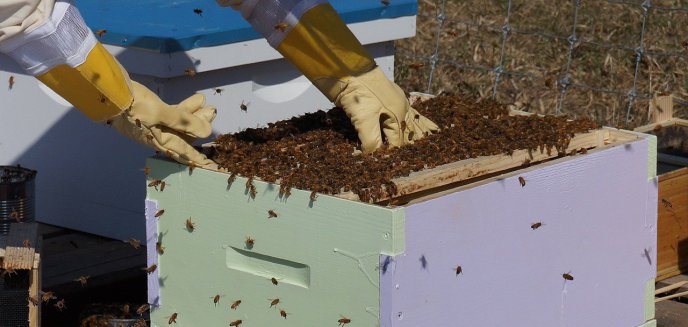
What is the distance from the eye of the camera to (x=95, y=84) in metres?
1.90

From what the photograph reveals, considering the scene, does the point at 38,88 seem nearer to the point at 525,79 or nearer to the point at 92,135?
the point at 92,135

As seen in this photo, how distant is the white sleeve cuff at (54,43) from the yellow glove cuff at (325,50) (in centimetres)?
41

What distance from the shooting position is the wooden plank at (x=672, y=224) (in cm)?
257

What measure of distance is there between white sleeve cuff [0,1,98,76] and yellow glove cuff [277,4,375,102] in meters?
0.41

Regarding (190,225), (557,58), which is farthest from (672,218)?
(557,58)

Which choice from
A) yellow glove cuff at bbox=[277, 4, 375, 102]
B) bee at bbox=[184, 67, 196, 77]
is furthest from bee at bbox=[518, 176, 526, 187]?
bee at bbox=[184, 67, 196, 77]

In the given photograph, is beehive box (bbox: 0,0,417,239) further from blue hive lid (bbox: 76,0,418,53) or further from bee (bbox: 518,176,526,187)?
bee (bbox: 518,176,526,187)

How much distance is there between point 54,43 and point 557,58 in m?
2.87

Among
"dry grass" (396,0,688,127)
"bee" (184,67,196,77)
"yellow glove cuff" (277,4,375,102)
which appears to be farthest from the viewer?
"dry grass" (396,0,688,127)

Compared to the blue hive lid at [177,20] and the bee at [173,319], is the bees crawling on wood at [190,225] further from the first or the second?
the blue hive lid at [177,20]

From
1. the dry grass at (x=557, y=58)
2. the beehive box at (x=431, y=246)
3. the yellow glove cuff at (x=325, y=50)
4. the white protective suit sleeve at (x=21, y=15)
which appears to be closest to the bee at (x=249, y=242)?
the beehive box at (x=431, y=246)

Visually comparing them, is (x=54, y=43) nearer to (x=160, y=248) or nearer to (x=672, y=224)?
(x=160, y=248)

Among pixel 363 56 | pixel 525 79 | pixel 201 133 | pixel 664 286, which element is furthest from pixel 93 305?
pixel 525 79

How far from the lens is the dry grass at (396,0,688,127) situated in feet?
13.6
